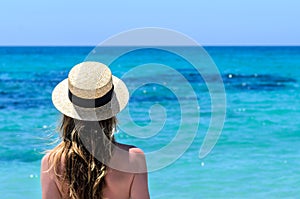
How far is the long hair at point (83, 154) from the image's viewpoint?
2705 millimetres

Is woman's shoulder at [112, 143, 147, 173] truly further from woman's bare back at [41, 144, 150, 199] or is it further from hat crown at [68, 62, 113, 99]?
hat crown at [68, 62, 113, 99]

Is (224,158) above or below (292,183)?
below

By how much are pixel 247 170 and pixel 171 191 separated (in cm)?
141

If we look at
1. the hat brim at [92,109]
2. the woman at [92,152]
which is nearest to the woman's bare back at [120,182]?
the woman at [92,152]

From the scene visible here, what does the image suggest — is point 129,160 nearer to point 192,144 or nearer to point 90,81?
point 90,81

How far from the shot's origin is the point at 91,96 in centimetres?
269

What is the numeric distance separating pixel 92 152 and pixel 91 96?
234mm

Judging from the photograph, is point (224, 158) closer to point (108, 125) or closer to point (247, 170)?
point (247, 170)

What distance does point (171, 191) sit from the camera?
7.22 meters

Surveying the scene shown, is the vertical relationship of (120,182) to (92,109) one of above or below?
below

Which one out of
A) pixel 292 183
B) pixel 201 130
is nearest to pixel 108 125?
pixel 292 183

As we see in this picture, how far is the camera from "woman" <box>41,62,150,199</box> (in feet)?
8.83

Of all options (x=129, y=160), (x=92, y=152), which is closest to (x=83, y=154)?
(x=92, y=152)

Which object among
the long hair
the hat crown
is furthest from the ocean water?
the hat crown
